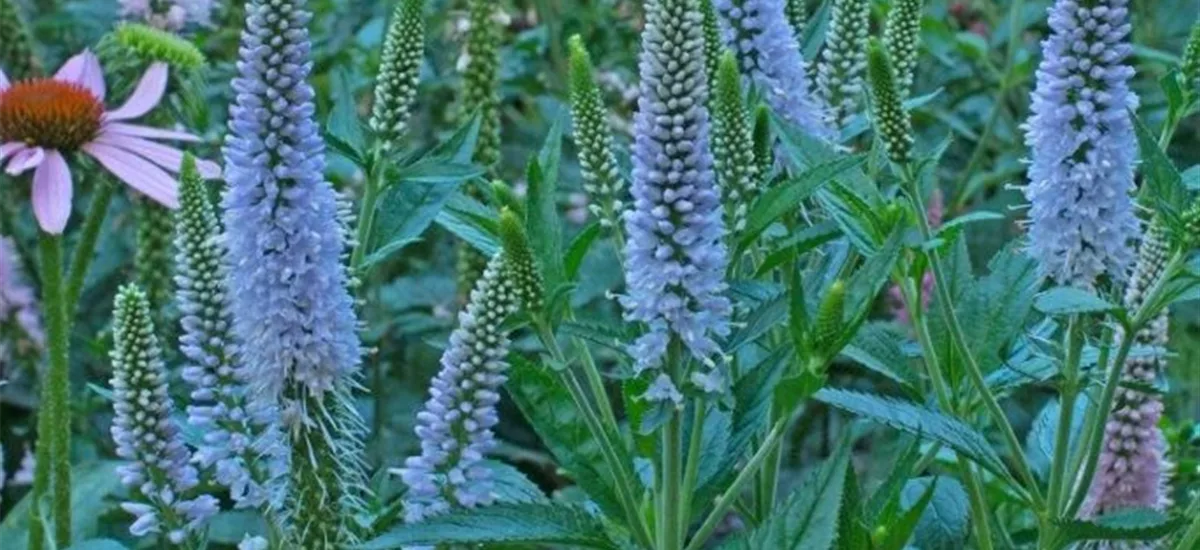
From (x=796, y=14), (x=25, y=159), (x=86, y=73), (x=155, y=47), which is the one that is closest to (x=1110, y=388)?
(x=796, y=14)

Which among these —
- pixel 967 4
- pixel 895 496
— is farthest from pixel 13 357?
pixel 967 4

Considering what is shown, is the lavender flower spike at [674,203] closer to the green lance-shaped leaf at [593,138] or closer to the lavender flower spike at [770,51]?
the green lance-shaped leaf at [593,138]

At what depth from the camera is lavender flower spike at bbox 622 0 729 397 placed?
4.72ft

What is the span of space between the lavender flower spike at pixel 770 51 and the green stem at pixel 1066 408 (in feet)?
0.93

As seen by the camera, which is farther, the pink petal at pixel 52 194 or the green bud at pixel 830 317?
the pink petal at pixel 52 194

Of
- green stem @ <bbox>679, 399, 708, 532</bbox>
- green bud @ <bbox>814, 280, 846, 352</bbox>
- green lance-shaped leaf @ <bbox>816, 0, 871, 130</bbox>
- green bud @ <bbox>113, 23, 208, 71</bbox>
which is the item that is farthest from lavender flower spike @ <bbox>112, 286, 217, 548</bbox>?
green bud @ <bbox>113, 23, 208, 71</bbox>

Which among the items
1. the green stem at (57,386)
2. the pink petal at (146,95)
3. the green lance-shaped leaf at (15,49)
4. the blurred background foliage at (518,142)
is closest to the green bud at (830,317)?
the green stem at (57,386)

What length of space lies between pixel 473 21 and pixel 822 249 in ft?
3.71

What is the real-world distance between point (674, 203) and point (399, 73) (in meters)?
0.42

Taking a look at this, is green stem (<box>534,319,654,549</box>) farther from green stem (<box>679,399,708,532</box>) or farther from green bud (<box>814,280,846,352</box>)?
green bud (<box>814,280,846,352</box>)

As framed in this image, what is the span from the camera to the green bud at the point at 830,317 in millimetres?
1420

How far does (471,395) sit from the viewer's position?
1602 millimetres

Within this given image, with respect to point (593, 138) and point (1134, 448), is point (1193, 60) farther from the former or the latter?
point (593, 138)

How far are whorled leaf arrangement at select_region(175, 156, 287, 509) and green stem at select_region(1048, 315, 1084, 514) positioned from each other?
2.05 ft
